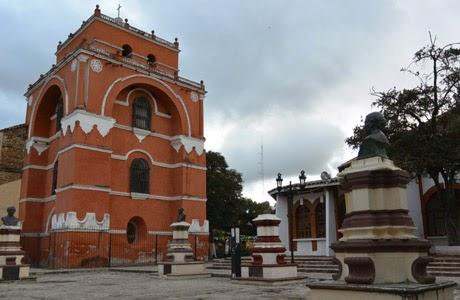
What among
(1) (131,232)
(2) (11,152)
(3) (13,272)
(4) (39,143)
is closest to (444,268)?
(3) (13,272)

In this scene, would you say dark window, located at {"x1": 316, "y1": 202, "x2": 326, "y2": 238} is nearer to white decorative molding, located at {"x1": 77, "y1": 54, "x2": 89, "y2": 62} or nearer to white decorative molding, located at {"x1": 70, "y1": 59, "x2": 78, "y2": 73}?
white decorative molding, located at {"x1": 77, "y1": 54, "x2": 89, "y2": 62}

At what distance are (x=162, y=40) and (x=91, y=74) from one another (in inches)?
285

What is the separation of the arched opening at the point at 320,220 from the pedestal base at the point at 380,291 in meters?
16.3

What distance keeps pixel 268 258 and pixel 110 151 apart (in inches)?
538

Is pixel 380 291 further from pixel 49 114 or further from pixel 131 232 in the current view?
pixel 49 114

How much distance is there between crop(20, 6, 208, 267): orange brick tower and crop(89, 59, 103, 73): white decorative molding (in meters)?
0.02

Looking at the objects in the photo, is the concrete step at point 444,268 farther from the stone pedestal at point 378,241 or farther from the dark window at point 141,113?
the dark window at point 141,113

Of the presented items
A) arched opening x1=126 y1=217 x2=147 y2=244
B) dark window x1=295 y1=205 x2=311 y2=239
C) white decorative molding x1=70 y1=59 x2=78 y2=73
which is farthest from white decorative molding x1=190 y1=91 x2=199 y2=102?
dark window x1=295 y1=205 x2=311 y2=239

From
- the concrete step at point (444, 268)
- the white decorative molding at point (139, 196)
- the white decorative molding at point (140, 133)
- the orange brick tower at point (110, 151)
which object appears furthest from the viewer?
the white decorative molding at point (140, 133)

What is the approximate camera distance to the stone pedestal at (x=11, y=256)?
49.1 ft

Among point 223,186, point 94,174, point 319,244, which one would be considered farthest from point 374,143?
point 223,186

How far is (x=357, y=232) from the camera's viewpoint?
5895mm

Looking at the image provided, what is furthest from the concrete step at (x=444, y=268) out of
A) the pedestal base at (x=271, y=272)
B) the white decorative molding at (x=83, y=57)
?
the white decorative molding at (x=83, y=57)

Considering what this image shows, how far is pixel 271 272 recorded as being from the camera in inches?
511
